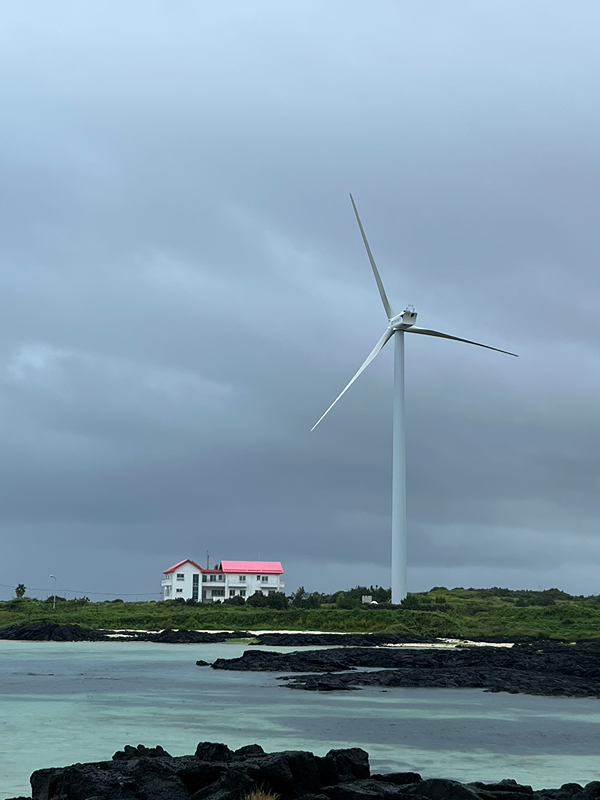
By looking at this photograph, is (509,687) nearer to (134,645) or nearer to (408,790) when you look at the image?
(408,790)

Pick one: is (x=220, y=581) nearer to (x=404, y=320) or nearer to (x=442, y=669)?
(x=404, y=320)

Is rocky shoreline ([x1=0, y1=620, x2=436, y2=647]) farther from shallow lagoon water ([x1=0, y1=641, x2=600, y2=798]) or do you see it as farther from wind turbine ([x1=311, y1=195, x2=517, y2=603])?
shallow lagoon water ([x1=0, y1=641, x2=600, y2=798])

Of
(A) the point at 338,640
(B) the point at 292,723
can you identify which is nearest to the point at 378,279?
(A) the point at 338,640

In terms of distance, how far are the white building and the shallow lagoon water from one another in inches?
2756

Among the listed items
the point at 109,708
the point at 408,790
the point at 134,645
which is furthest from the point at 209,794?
the point at 134,645

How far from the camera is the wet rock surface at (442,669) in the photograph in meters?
30.8

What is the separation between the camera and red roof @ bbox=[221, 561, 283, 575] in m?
106

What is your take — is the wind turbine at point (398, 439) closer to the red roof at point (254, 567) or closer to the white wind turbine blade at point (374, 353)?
the white wind turbine blade at point (374, 353)

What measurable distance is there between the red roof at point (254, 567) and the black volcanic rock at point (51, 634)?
41868mm

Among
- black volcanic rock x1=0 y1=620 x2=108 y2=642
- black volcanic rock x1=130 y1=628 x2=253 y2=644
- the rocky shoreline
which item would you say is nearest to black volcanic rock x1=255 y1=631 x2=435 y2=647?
the rocky shoreline

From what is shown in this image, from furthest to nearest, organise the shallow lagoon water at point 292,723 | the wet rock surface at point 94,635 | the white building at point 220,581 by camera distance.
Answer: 1. the white building at point 220,581
2. the wet rock surface at point 94,635
3. the shallow lagoon water at point 292,723

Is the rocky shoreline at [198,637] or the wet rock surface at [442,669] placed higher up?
the rocky shoreline at [198,637]

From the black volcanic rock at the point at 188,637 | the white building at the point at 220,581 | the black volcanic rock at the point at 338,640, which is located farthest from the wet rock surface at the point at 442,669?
the white building at the point at 220,581

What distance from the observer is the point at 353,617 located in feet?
219
